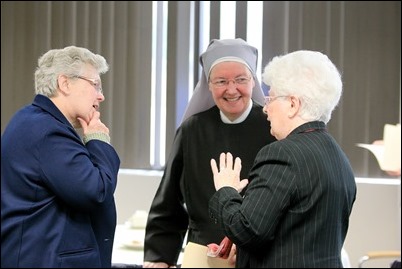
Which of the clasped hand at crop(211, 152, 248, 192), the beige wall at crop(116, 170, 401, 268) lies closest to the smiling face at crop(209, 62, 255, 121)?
the clasped hand at crop(211, 152, 248, 192)

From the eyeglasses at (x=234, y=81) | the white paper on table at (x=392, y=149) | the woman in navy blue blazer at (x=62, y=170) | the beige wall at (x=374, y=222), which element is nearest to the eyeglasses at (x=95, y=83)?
the woman in navy blue blazer at (x=62, y=170)

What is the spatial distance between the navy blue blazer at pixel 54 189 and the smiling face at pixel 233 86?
1.97ft

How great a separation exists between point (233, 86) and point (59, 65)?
0.66 m

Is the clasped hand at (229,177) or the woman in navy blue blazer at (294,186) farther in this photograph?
the clasped hand at (229,177)

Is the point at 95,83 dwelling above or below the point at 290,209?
above

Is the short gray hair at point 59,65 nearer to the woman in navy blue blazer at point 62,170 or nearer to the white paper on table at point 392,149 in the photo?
the woman in navy blue blazer at point 62,170

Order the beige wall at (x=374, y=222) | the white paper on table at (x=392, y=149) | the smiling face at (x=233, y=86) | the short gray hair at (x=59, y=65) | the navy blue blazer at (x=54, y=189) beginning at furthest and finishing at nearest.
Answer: the beige wall at (x=374, y=222)
the smiling face at (x=233, y=86)
the white paper on table at (x=392, y=149)
the short gray hair at (x=59, y=65)
the navy blue blazer at (x=54, y=189)

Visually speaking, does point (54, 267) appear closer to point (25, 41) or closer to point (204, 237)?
point (204, 237)

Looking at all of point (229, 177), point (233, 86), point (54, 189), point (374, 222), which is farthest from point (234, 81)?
point (374, 222)

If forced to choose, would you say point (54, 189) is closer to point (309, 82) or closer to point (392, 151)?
point (309, 82)

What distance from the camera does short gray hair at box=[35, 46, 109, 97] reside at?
4.40ft

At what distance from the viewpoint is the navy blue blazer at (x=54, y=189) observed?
119cm

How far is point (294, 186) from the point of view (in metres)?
1.29

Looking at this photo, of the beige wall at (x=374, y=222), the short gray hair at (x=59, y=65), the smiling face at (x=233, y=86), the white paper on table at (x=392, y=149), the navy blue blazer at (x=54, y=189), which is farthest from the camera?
the beige wall at (x=374, y=222)
